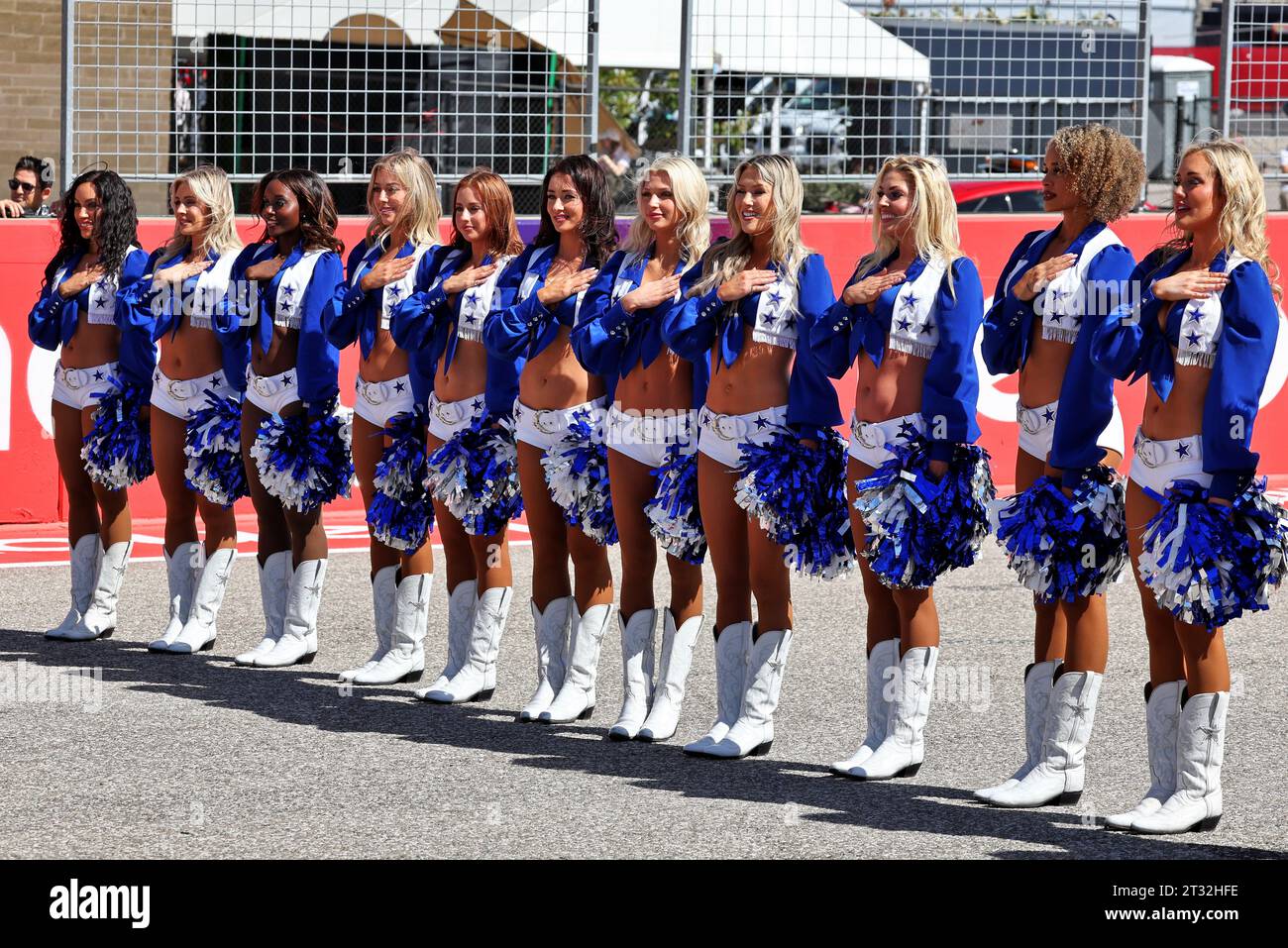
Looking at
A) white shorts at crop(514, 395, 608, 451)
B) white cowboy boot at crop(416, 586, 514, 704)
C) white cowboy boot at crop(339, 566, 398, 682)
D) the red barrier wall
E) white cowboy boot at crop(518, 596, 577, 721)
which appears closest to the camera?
white shorts at crop(514, 395, 608, 451)

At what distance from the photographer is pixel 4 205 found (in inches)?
432

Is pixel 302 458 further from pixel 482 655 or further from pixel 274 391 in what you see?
pixel 482 655

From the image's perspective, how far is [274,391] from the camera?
307 inches

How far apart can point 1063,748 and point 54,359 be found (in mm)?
6911

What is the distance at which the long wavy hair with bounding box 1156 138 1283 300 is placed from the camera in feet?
17.5

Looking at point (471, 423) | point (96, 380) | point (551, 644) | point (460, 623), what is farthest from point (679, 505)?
Result: point (96, 380)

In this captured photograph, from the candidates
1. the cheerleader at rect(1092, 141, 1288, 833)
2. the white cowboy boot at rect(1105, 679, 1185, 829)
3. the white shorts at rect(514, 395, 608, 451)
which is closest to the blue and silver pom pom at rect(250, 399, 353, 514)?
the white shorts at rect(514, 395, 608, 451)

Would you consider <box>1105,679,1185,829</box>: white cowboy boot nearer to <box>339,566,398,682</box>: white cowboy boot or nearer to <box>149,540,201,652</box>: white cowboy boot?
<box>339,566,398,682</box>: white cowboy boot

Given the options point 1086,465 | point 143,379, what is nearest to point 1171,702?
point 1086,465

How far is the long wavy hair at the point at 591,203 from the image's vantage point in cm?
675

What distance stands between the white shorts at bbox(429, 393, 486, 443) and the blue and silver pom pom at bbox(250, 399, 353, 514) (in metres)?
0.67

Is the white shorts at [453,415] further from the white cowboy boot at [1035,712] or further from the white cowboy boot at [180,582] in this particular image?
the white cowboy boot at [1035,712]

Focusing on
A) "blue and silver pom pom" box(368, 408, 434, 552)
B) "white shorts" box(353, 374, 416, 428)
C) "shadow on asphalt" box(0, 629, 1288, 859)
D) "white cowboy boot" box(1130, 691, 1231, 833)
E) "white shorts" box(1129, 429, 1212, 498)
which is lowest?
"shadow on asphalt" box(0, 629, 1288, 859)

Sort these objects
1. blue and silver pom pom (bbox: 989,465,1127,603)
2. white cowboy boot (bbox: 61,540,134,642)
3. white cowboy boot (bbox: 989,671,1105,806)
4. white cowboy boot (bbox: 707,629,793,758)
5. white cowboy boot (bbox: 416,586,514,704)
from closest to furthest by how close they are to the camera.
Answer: blue and silver pom pom (bbox: 989,465,1127,603) < white cowboy boot (bbox: 989,671,1105,806) < white cowboy boot (bbox: 707,629,793,758) < white cowboy boot (bbox: 416,586,514,704) < white cowboy boot (bbox: 61,540,134,642)
